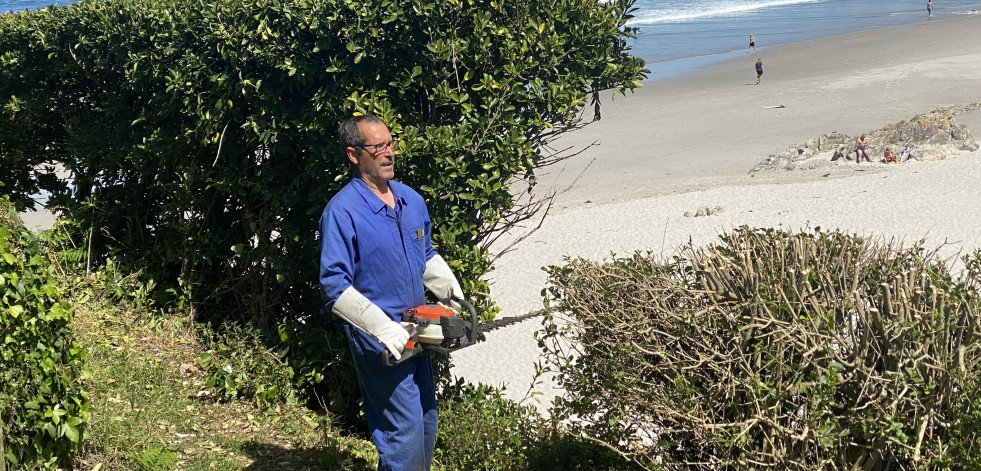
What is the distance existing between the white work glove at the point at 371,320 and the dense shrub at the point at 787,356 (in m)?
0.86

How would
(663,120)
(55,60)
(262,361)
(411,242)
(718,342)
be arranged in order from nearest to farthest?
(718,342)
(411,242)
(262,361)
(55,60)
(663,120)

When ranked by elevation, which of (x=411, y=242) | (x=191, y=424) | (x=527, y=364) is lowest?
(x=527, y=364)

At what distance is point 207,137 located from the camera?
5.72 meters

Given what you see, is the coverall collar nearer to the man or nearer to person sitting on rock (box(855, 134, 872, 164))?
the man

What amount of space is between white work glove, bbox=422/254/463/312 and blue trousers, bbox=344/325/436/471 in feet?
1.03

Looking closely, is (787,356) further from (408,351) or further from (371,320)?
(371,320)

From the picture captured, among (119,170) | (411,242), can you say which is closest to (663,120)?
(119,170)

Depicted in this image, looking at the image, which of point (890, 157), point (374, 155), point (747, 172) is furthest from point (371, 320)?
point (747, 172)

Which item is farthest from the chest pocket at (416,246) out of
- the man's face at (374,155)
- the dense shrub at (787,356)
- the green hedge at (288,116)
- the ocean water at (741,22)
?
the ocean water at (741,22)

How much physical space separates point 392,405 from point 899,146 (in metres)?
16.2

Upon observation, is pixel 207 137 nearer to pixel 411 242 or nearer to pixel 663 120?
pixel 411 242

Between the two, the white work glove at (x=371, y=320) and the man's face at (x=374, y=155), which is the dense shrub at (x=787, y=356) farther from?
the man's face at (x=374, y=155)

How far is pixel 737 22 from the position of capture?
52.3 m

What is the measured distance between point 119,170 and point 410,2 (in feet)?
9.88
